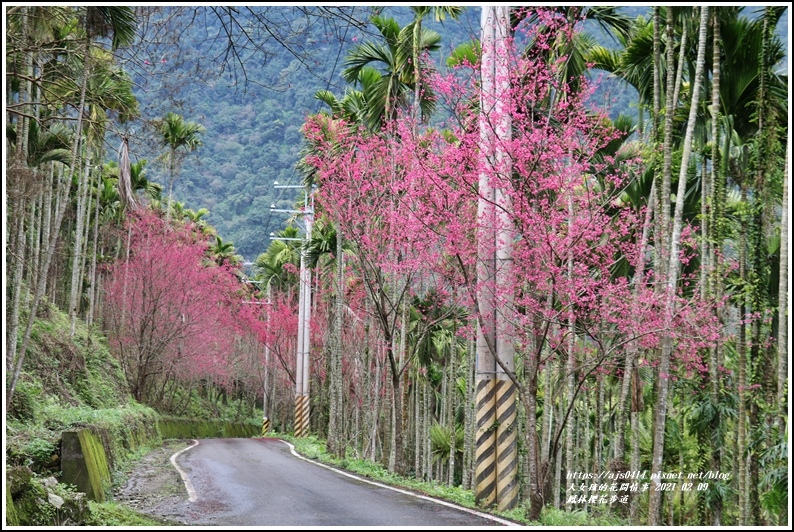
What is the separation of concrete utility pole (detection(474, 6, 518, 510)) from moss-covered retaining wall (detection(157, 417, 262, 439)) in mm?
20385

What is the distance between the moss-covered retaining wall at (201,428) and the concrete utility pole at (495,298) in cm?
2038

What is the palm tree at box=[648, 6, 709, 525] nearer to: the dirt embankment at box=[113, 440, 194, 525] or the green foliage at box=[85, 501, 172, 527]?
the dirt embankment at box=[113, 440, 194, 525]

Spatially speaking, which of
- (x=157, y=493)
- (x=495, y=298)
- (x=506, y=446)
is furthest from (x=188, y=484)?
(x=495, y=298)

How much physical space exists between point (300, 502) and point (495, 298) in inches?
159

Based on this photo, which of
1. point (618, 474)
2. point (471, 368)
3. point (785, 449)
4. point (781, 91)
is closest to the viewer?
point (785, 449)

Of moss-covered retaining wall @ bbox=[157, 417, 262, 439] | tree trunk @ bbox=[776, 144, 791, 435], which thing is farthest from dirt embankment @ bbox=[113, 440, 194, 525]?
moss-covered retaining wall @ bbox=[157, 417, 262, 439]

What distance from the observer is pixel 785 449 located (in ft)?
36.5

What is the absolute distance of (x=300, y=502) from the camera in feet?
36.6

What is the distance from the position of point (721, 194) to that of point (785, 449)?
479 centimetres

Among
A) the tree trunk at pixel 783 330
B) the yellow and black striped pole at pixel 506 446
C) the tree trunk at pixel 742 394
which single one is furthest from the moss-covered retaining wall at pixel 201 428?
the tree trunk at pixel 783 330

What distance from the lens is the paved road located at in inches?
367

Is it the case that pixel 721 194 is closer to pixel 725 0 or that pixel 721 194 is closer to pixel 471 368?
pixel 725 0

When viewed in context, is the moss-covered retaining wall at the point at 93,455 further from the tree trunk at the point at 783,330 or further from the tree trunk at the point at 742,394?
the tree trunk at the point at 783,330

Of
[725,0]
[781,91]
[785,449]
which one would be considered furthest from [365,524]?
[781,91]
